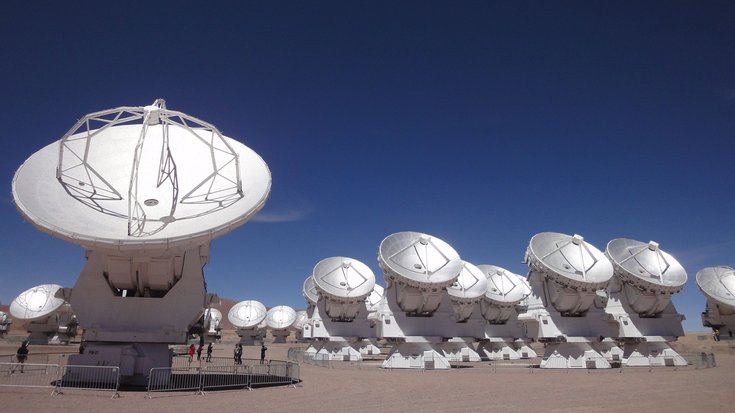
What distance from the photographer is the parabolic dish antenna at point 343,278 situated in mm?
37312

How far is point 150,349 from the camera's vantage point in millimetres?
18484

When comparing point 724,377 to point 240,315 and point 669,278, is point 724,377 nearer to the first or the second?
point 669,278

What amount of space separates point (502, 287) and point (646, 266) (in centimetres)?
1306

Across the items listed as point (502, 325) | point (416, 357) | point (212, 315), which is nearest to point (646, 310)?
point (502, 325)

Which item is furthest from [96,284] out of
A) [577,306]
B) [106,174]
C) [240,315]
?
[240,315]

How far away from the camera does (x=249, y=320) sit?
70.1 m

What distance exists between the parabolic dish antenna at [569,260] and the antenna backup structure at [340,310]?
13.1 meters

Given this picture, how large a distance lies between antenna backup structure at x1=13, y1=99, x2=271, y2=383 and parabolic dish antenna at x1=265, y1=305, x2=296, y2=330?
5794 cm

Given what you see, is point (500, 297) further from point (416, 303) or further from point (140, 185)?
point (140, 185)

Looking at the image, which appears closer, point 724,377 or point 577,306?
point 724,377

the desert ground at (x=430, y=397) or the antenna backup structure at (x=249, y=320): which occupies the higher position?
the antenna backup structure at (x=249, y=320)

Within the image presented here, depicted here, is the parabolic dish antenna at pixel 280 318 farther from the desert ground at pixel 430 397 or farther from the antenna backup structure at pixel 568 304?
the desert ground at pixel 430 397

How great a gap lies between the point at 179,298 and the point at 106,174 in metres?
5.75

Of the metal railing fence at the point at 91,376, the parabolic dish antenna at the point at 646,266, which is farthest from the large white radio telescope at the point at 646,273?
the metal railing fence at the point at 91,376
